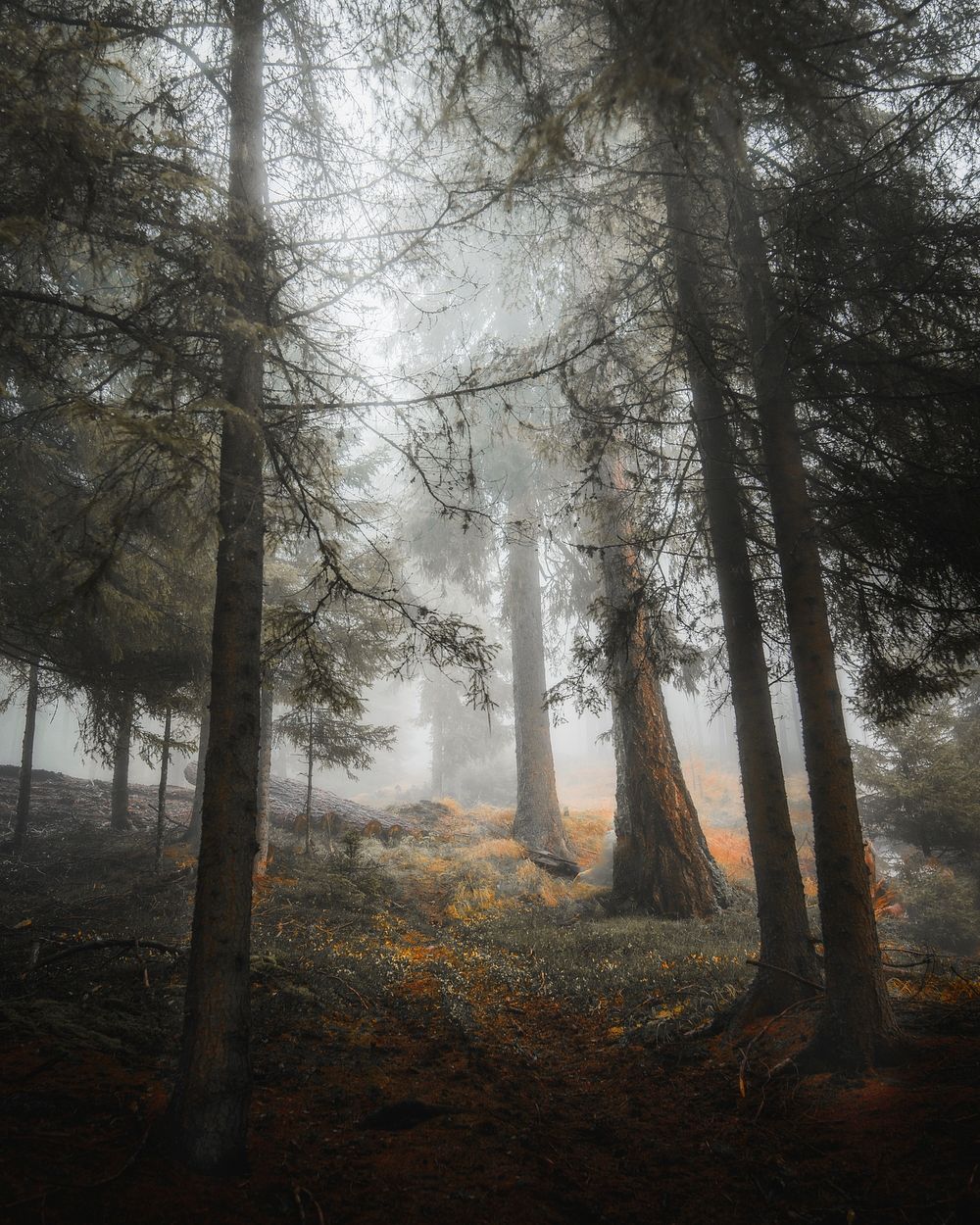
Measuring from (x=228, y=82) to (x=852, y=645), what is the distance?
7967mm

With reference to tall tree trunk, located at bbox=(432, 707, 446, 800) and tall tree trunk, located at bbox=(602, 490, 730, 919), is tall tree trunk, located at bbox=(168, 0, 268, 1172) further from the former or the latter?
tall tree trunk, located at bbox=(432, 707, 446, 800)

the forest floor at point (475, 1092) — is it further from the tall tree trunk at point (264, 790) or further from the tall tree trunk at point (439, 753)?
the tall tree trunk at point (439, 753)

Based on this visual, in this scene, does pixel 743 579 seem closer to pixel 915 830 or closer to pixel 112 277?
pixel 915 830

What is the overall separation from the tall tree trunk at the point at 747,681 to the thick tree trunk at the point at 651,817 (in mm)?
2454

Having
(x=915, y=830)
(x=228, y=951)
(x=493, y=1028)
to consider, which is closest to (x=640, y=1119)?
(x=493, y=1028)

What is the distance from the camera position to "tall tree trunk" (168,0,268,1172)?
3.41 metres

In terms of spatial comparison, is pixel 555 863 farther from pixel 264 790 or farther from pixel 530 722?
pixel 264 790

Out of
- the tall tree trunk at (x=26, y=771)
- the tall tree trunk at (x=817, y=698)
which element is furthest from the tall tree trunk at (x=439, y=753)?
the tall tree trunk at (x=817, y=698)

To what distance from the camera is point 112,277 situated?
12.3 metres

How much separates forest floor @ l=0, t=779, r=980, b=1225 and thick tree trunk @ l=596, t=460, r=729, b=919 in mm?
1197

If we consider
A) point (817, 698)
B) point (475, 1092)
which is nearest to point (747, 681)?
point (817, 698)

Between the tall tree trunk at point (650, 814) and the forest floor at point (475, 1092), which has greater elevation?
the tall tree trunk at point (650, 814)

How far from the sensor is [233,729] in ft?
13.2

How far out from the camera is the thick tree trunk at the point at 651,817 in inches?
358
